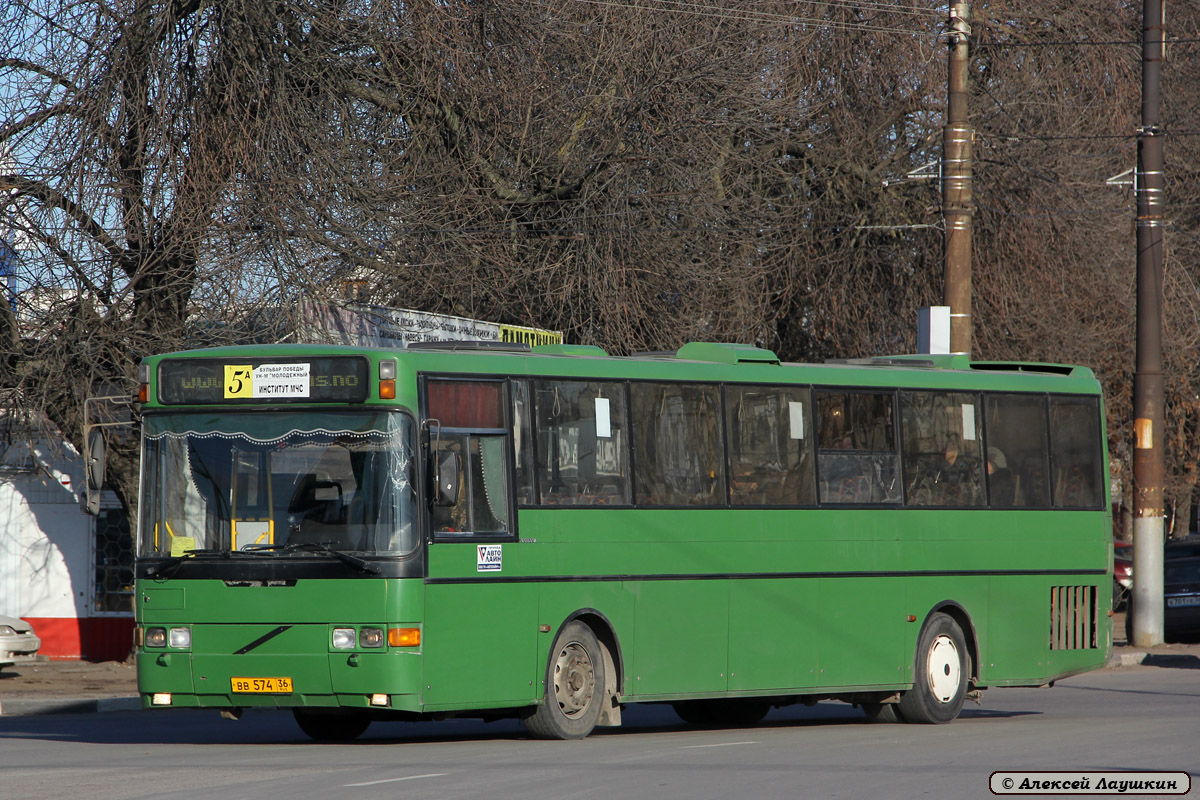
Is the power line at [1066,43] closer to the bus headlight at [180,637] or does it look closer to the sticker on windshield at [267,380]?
the sticker on windshield at [267,380]

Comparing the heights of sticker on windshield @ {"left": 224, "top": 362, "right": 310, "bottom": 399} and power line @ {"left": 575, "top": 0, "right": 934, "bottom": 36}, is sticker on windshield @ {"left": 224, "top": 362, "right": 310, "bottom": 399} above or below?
below

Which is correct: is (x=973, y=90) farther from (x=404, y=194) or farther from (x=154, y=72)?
(x=154, y=72)

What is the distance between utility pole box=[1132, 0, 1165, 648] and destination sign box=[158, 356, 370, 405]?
15648 millimetres

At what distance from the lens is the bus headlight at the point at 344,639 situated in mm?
12195

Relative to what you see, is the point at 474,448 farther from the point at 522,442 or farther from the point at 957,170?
the point at 957,170

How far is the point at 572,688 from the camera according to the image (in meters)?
13.5

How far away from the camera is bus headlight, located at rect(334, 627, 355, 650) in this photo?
40.0 ft

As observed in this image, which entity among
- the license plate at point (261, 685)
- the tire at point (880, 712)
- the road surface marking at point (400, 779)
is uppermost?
the license plate at point (261, 685)

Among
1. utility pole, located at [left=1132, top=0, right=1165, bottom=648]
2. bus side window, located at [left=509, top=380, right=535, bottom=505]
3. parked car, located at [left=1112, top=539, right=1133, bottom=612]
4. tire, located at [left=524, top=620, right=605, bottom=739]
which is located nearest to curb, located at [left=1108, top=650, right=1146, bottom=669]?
utility pole, located at [left=1132, top=0, right=1165, bottom=648]

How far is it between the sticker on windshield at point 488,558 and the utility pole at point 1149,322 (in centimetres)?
1475

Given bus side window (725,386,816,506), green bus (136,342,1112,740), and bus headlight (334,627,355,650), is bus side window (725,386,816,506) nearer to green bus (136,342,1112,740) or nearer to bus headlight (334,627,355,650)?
green bus (136,342,1112,740)

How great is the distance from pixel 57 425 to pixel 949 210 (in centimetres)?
1063

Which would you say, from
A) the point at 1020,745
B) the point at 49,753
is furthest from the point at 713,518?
the point at 49,753

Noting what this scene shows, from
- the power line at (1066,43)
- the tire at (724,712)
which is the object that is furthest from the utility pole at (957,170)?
the tire at (724,712)
